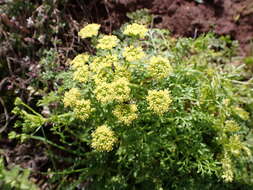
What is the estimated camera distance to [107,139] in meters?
2.37

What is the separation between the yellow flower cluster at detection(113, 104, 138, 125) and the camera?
2293 mm

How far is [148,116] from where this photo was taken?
261 cm

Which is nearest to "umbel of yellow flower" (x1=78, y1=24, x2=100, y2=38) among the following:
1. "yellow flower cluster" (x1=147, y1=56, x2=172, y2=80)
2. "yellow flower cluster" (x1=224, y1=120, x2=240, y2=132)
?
"yellow flower cluster" (x1=147, y1=56, x2=172, y2=80)

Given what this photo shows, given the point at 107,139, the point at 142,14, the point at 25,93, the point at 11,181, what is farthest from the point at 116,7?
the point at 11,181

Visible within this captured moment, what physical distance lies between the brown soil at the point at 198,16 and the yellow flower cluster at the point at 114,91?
6.01ft

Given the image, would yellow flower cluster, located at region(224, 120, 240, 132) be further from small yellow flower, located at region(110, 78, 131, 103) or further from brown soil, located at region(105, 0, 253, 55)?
brown soil, located at region(105, 0, 253, 55)

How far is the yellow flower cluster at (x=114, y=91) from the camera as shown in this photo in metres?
2.28

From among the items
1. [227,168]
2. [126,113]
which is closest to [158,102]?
[126,113]

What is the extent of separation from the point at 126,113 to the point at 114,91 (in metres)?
0.20

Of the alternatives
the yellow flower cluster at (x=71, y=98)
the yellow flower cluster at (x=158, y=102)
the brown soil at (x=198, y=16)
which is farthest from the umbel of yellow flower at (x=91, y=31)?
the brown soil at (x=198, y=16)

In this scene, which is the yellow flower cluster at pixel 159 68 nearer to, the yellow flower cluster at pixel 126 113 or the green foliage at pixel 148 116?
the green foliage at pixel 148 116

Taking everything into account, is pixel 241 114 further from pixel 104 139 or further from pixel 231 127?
pixel 104 139

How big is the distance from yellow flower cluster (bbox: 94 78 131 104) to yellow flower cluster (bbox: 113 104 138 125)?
0.22ft

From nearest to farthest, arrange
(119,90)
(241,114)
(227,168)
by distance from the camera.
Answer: (119,90), (227,168), (241,114)
